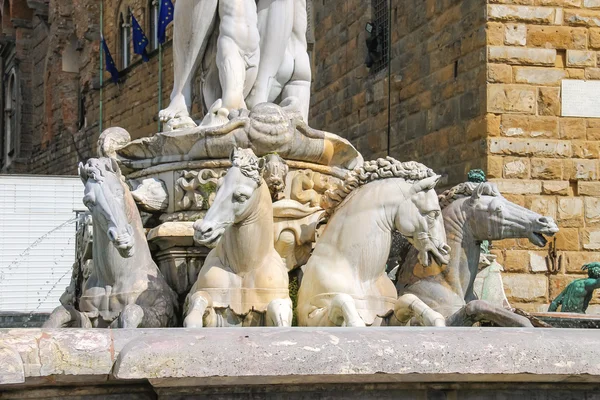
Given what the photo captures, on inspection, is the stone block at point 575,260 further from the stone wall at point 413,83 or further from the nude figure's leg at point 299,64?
the nude figure's leg at point 299,64

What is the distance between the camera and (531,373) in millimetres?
4320

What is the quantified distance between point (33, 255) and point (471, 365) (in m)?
11.7

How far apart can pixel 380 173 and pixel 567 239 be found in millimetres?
7337

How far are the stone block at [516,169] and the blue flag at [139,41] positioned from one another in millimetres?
18668

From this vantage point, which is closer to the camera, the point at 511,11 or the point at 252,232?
the point at 252,232

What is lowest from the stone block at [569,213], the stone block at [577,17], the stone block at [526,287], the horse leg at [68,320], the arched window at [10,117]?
the stone block at [526,287]

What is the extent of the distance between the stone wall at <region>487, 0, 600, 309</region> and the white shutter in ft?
17.6

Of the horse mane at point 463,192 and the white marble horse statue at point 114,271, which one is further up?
the horse mane at point 463,192

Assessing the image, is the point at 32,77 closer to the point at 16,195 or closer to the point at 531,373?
the point at 16,195

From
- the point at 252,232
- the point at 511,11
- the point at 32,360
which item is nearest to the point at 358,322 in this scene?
the point at 252,232

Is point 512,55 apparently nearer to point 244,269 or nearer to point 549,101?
point 549,101

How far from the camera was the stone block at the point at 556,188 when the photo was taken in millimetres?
13297

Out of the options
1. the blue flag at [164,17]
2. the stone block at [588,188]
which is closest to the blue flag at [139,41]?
the blue flag at [164,17]

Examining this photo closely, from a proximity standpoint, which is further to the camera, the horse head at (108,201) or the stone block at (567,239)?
the stone block at (567,239)
